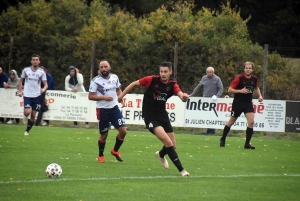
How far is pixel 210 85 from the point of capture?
2280 centimetres

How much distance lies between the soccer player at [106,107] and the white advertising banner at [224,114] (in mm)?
8640

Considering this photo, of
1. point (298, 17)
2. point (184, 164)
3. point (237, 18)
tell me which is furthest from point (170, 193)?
point (298, 17)

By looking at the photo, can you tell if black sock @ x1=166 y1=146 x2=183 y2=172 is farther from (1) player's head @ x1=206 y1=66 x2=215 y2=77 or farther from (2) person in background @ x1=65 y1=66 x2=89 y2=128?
(2) person in background @ x1=65 y1=66 x2=89 y2=128

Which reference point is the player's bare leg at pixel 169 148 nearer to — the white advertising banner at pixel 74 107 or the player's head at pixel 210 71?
the player's head at pixel 210 71


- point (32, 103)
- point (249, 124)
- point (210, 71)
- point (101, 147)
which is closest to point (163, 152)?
point (101, 147)

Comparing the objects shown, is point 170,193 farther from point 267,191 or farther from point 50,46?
point 50,46

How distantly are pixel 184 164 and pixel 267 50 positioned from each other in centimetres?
1007

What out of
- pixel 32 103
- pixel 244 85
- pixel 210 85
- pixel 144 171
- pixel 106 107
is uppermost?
pixel 244 85

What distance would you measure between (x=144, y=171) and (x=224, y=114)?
10197 mm

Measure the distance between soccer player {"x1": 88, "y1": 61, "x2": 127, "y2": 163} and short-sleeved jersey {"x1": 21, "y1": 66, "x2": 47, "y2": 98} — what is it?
553 cm

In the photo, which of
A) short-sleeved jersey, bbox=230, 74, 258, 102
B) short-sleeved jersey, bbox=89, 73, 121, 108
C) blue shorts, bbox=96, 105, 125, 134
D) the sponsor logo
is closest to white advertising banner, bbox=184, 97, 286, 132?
the sponsor logo

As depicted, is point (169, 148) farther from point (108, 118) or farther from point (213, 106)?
point (213, 106)

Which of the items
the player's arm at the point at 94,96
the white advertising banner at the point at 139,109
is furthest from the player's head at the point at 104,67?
the white advertising banner at the point at 139,109

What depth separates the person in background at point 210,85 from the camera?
74.1 feet
